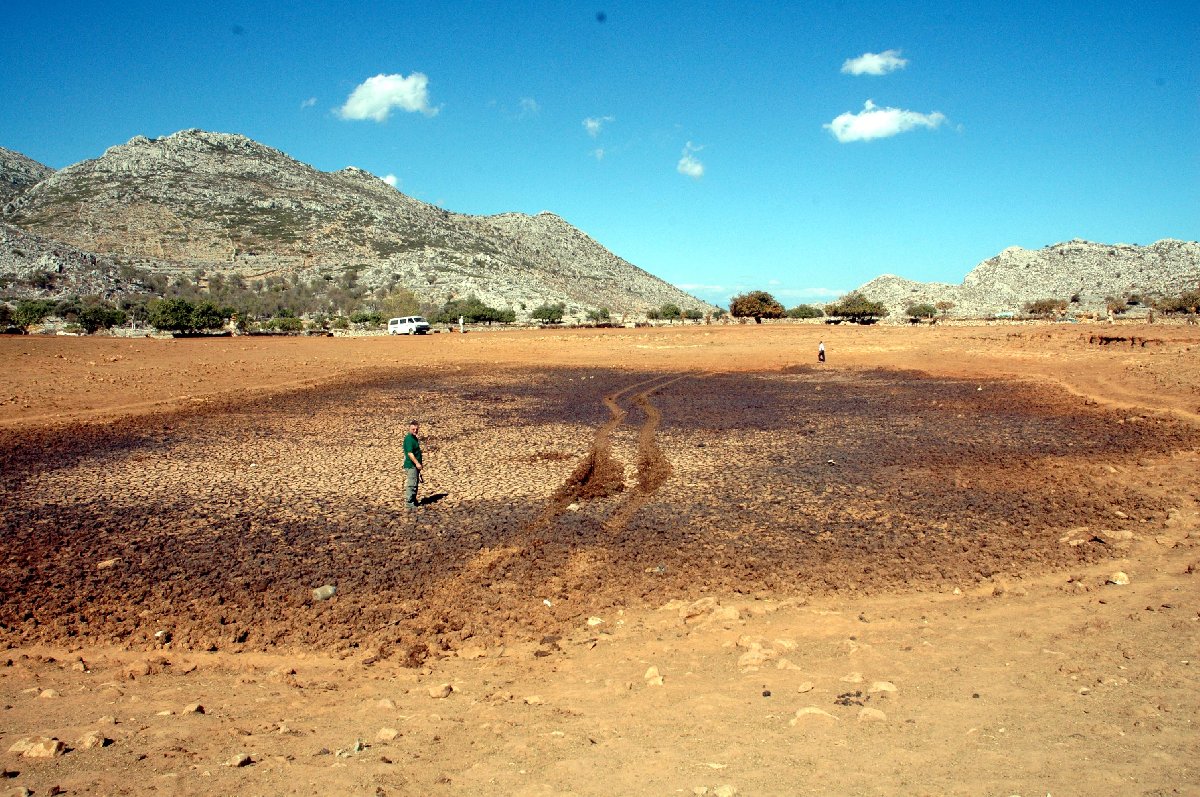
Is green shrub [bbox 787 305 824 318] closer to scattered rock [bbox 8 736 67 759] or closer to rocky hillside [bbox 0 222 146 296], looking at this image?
rocky hillside [bbox 0 222 146 296]

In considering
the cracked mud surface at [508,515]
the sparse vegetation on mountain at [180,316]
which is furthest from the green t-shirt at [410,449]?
the sparse vegetation on mountain at [180,316]

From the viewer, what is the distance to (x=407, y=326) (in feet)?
189

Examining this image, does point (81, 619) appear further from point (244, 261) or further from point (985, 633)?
point (244, 261)

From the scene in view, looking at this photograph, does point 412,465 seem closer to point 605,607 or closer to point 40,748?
point 605,607

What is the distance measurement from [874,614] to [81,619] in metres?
8.16

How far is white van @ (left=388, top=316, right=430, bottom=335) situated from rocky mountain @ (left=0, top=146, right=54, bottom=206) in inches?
2367

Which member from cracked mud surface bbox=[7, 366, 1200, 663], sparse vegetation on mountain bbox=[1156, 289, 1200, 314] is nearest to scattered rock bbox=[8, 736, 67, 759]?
cracked mud surface bbox=[7, 366, 1200, 663]

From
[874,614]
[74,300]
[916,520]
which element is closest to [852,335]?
[916,520]

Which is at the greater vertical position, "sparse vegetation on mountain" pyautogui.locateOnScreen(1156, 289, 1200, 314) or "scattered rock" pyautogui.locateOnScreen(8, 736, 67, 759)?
"sparse vegetation on mountain" pyautogui.locateOnScreen(1156, 289, 1200, 314)

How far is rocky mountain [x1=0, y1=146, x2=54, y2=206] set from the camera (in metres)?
91.2

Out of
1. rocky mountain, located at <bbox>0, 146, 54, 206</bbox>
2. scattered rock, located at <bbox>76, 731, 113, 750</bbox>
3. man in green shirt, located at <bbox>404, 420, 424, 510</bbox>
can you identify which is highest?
rocky mountain, located at <bbox>0, 146, 54, 206</bbox>

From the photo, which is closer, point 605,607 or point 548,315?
point 605,607

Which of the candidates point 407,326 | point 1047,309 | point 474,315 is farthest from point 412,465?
point 1047,309

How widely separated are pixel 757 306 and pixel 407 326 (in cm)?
3790
